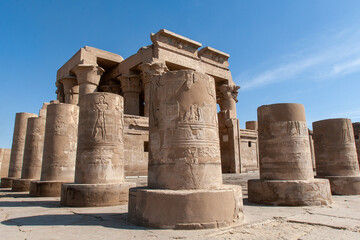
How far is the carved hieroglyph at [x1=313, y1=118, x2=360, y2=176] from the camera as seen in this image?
7.73 metres

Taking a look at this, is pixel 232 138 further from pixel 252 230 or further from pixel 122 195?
pixel 252 230

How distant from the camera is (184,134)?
4.00 metres

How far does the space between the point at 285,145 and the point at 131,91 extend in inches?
447

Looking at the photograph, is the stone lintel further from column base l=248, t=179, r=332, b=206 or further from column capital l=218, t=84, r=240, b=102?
column base l=248, t=179, r=332, b=206

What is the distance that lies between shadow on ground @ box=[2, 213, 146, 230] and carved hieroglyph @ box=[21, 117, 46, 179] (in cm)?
619

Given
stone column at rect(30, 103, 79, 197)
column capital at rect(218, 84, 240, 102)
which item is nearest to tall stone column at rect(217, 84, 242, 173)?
column capital at rect(218, 84, 240, 102)

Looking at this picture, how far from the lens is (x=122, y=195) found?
5.96 meters

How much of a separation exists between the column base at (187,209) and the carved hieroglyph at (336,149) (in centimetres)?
538

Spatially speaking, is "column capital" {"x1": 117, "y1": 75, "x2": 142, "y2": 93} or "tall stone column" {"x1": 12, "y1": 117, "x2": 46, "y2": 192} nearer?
"tall stone column" {"x1": 12, "y1": 117, "x2": 46, "y2": 192}

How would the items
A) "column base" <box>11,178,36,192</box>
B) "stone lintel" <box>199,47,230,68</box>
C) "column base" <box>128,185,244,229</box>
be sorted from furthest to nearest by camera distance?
"stone lintel" <box>199,47,230,68</box> < "column base" <box>11,178,36,192</box> < "column base" <box>128,185,244,229</box>

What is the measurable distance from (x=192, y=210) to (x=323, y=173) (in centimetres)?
597

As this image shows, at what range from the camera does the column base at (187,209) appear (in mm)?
3574

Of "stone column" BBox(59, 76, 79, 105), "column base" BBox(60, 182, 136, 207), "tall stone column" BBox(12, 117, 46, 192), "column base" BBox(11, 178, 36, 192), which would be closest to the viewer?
"column base" BBox(60, 182, 136, 207)

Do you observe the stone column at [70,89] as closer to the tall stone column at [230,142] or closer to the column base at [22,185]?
the column base at [22,185]
